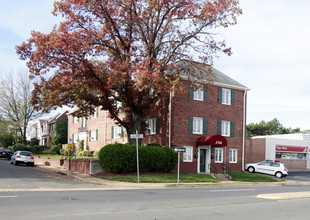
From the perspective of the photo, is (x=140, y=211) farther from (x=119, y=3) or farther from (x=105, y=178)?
(x=119, y=3)

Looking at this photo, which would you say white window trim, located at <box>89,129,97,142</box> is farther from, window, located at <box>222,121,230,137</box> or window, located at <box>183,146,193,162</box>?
window, located at <box>222,121,230,137</box>

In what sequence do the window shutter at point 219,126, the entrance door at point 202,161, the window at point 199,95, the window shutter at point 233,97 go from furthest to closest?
the window shutter at point 233,97
the window shutter at point 219,126
the entrance door at point 202,161
the window at point 199,95

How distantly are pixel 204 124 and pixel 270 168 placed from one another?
8.56m

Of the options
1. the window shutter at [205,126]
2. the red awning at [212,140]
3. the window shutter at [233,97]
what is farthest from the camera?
the window shutter at [233,97]

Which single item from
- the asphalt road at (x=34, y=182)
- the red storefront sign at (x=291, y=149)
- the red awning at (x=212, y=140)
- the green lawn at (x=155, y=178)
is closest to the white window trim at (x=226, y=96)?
the red awning at (x=212, y=140)

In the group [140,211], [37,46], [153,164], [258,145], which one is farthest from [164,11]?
[258,145]

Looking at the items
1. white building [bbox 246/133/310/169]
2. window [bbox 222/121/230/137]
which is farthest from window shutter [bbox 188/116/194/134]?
white building [bbox 246/133/310/169]

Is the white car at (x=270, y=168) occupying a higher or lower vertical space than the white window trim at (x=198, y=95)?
lower

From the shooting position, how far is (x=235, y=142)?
30984mm

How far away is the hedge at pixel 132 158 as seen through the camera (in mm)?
22516

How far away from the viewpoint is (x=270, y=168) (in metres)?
31.9

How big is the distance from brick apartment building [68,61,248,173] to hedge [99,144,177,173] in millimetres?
2476

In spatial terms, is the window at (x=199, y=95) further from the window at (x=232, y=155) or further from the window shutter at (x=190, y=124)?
the window at (x=232, y=155)

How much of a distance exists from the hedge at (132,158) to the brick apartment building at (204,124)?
2.48m
